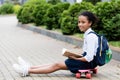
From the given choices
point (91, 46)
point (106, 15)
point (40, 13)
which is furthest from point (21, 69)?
point (40, 13)

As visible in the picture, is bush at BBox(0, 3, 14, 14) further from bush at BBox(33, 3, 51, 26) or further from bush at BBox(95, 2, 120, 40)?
bush at BBox(95, 2, 120, 40)

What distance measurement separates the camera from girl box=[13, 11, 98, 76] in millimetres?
7090

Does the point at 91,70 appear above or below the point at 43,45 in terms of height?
above

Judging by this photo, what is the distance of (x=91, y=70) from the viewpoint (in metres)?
7.38

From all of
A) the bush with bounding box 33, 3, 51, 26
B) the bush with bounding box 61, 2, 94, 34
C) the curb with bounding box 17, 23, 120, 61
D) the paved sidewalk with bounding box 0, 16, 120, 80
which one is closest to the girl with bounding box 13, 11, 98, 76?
the paved sidewalk with bounding box 0, 16, 120, 80

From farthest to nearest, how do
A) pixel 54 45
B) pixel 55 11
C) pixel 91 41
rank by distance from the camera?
pixel 55 11 < pixel 54 45 < pixel 91 41

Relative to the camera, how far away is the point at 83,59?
7.13 m

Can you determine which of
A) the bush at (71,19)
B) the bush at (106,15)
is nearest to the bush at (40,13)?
the bush at (71,19)

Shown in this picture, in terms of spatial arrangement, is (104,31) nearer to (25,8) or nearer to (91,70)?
(91,70)

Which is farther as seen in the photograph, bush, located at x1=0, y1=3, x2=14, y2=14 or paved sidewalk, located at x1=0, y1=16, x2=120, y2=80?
bush, located at x1=0, y1=3, x2=14, y2=14

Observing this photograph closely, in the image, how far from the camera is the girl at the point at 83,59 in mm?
7090

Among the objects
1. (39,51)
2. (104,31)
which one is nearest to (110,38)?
(104,31)

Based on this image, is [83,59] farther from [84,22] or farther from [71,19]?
[71,19]

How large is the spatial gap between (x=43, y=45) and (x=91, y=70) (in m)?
5.56
